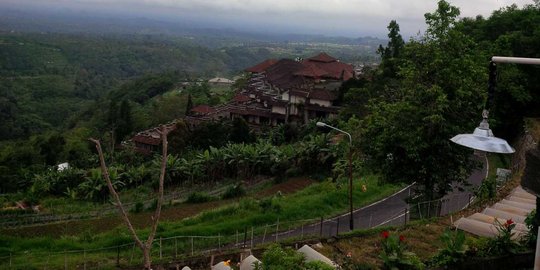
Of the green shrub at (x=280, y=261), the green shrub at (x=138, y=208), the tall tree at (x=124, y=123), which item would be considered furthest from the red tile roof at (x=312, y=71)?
the green shrub at (x=280, y=261)

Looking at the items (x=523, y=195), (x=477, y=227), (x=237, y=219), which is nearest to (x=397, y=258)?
(x=477, y=227)

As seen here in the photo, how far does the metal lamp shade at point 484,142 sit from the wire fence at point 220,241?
7834mm

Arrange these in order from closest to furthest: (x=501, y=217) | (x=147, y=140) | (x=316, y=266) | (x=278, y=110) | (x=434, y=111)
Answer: (x=316, y=266) → (x=501, y=217) → (x=434, y=111) → (x=147, y=140) → (x=278, y=110)

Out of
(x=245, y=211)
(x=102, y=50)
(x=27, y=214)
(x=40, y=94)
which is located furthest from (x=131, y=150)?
(x=102, y=50)

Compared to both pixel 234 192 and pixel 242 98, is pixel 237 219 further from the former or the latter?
pixel 242 98

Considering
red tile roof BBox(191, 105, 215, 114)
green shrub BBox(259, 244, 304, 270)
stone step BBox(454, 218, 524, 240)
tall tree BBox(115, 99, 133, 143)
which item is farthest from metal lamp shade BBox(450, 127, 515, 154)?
tall tree BBox(115, 99, 133, 143)

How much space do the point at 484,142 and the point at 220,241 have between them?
14830 millimetres

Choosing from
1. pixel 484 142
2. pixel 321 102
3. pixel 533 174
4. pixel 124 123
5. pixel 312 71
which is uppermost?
pixel 484 142

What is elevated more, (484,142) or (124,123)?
(484,142)

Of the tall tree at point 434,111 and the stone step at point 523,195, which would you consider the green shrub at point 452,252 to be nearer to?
the tall tree at point 434,111

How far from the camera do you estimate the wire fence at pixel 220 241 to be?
15.7 m

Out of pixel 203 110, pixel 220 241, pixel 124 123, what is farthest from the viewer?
pixel 124 123

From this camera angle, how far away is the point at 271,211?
2316cm

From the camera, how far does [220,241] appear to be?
1909cm
